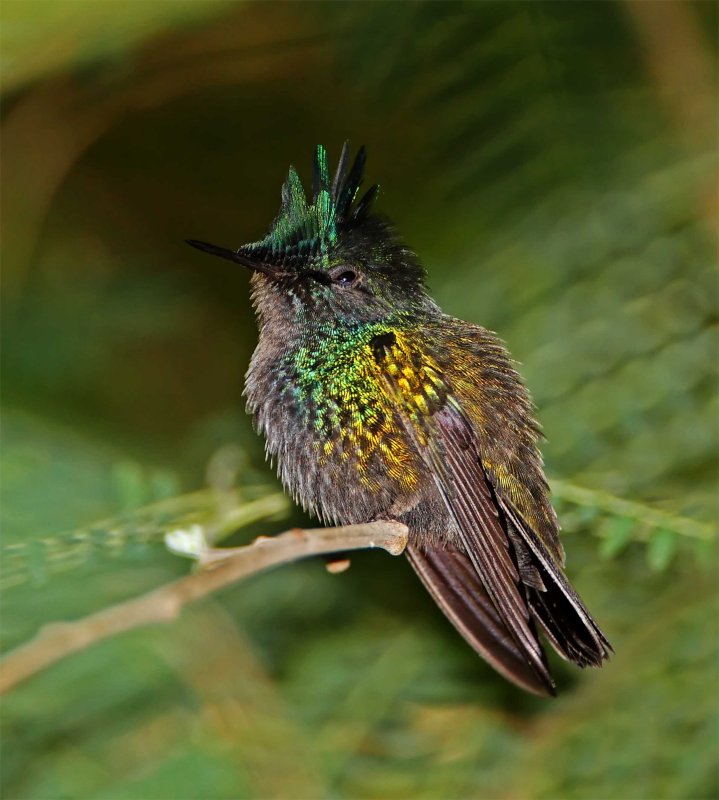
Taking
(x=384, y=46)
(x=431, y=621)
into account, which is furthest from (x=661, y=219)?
(x=431, y=621)

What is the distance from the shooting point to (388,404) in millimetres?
1558

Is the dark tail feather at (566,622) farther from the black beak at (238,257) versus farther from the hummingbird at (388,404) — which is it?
the black beak at (238,257)

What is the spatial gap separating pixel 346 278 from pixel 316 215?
0.47 ft

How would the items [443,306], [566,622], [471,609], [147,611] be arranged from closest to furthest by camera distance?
[147,611] → [566,622] → [471,609] → [443,306]

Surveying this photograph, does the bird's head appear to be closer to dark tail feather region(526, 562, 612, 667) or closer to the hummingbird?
Result: the hummingbird

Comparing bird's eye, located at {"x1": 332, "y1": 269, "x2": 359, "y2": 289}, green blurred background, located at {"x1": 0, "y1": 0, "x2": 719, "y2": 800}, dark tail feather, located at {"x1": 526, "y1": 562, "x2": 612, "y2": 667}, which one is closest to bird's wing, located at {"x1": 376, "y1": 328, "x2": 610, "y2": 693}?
dark tail feather, located at {"x1": 526, "y1": 562, "x2": 612, "y2": 667}

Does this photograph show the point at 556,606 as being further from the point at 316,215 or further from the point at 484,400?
the point at 316,215

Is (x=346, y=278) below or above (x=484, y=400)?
above

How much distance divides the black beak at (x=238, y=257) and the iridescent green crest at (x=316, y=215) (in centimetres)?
1

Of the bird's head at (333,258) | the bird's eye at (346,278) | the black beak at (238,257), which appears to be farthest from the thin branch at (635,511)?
the black beak at (238,257)

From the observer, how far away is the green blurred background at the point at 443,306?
1.81m

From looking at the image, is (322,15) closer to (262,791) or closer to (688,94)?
(688,94)

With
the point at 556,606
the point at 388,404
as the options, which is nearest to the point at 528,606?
the point at 556,606

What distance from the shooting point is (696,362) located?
2.42 metres
